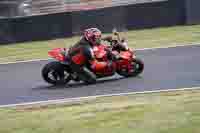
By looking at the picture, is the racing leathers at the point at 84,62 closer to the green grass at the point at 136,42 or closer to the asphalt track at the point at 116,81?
the asphalt track at the point at 116,81

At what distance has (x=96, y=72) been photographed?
14414 mm

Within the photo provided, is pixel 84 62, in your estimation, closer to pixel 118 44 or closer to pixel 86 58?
pixel 86 58

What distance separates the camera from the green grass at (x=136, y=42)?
2023 cm

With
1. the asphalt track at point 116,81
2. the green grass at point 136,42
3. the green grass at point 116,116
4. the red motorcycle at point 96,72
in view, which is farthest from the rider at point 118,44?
the green grass at point 136,42

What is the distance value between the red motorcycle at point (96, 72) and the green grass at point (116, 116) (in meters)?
2.28

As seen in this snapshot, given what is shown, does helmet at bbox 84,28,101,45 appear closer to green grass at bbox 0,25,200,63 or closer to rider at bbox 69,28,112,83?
rider at bbox 69,28,112,83

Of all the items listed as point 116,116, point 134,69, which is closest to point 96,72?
point 134,69

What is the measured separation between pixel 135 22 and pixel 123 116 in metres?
13.8

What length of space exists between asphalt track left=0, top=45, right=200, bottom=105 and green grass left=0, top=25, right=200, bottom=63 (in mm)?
2335

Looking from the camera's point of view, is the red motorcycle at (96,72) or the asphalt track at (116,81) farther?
the red motorcycle at (96,72)

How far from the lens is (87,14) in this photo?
23297mm

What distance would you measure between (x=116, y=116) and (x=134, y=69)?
4.78 meters

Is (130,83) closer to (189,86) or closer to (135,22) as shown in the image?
(189,86)

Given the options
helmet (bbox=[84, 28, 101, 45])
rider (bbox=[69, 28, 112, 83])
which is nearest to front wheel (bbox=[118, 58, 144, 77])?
rider (bbox=[69, 28, 112, 83])
